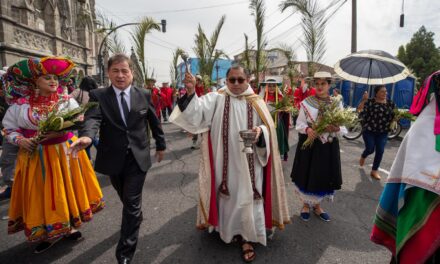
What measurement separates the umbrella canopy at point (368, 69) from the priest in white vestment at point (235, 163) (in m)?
3.08

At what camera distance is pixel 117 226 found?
3.38 metres

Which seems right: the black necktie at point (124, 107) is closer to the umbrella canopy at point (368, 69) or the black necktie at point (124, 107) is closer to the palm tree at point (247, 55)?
the umbrella canopy at point (368, 69)

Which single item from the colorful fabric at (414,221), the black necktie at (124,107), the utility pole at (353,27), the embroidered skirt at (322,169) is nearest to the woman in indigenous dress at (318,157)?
the embroidered skirt at (322,169)

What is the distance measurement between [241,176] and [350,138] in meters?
7.90

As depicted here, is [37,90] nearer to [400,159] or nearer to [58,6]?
[400,159]

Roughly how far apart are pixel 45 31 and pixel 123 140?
64.4 feet

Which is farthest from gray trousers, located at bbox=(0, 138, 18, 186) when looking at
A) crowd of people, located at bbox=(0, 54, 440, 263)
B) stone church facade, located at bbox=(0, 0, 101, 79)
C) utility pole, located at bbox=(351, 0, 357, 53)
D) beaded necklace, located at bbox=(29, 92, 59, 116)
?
utility pole, located at bbox=(351, 0, 357, 53)

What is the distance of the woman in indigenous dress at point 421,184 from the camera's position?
4.85 ft

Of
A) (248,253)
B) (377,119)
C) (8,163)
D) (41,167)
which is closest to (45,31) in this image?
(8,163)

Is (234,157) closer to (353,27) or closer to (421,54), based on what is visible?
(353,27)

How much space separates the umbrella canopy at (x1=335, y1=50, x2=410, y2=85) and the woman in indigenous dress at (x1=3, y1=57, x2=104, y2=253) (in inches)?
181

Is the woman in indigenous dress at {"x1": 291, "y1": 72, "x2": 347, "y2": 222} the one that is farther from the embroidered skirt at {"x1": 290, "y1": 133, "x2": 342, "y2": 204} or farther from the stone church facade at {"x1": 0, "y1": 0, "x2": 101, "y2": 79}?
the stone church facade at {"x1": 0, "y1": 0, "x2": 101, "y2": 79}

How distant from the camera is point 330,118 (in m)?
3.14

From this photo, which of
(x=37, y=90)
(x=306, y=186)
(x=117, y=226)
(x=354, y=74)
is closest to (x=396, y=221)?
(x=306, y=186)
